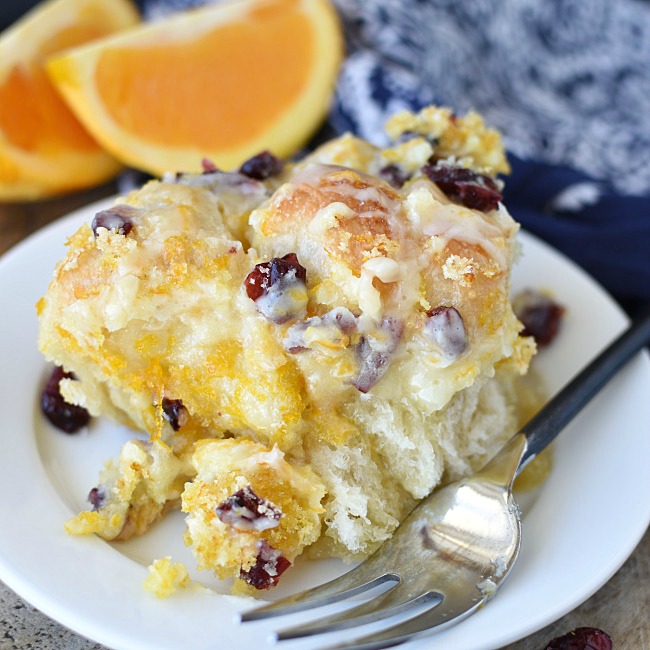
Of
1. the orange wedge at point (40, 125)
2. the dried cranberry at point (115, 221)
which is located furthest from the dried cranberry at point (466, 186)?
the orange wedge at point (40, 125)

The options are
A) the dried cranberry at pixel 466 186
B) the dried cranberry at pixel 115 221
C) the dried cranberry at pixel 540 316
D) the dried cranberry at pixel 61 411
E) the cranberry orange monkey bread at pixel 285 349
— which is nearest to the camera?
the cranberry orange monkey bread at pixel 285 349

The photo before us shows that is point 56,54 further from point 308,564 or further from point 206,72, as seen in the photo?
point 308,564

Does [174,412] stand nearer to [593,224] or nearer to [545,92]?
[593,224]

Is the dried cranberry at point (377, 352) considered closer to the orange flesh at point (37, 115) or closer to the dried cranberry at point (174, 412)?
the dried cranberry at point (174, 412)

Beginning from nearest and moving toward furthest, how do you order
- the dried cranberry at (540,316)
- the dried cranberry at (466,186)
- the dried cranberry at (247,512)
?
the dried cranberry at (247,512) → the dried cranberry at (466,186) → the dried cranberry at (540,316)

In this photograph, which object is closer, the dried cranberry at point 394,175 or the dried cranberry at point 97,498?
the dried cranberry at point 97,498

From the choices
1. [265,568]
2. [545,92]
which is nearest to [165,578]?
[265,568]

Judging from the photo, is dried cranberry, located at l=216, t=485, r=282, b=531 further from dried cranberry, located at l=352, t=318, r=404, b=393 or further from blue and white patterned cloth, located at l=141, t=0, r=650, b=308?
blue and white patterned cloth, located at l=141, t=0, r=650, b=308
